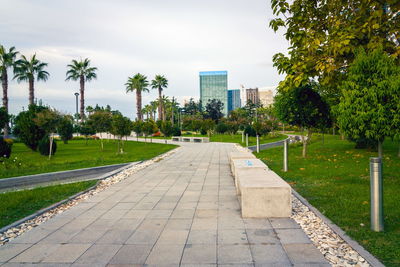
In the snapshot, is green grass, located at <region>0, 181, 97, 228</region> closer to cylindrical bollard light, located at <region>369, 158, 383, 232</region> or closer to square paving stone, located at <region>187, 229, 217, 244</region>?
square paving stone, located at <region>187, 229, 217, 244</region>

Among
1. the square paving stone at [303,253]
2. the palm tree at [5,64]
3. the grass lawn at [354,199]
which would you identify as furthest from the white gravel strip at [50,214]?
the palm tree at [5,64]

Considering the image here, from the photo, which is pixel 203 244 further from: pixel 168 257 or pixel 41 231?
pixel 41 231

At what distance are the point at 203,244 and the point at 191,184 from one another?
15.5ft

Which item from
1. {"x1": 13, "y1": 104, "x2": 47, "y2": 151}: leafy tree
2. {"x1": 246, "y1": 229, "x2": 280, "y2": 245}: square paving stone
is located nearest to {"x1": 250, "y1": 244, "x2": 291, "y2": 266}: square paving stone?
{"x1": 246, "y1": 229, "x2": 280, "y2": 245}: square paving stone

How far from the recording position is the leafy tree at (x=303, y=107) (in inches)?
567

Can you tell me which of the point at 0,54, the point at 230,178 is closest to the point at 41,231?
the point at 230,178

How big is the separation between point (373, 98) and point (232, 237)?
17.5 feet

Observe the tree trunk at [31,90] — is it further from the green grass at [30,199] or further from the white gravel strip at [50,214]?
the green grass at [30,199]

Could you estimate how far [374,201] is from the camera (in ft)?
14.3

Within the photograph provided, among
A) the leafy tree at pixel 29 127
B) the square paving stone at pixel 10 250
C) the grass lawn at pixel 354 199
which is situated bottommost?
the square paving stone at pixel 10 250

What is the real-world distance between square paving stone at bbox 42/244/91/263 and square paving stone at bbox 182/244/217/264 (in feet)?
4.71

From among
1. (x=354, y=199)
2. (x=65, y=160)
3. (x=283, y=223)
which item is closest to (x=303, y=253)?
(x=283, y=223)

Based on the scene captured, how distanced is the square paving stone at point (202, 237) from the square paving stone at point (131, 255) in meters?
0.66

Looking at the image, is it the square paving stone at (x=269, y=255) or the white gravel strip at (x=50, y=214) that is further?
the white gravel strip at (x=50, y=214)
